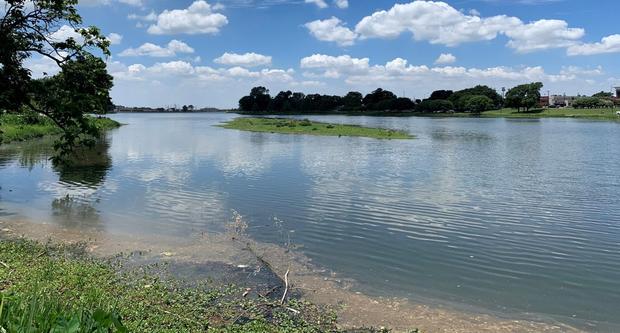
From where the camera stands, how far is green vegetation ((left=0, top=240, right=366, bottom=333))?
877 cm

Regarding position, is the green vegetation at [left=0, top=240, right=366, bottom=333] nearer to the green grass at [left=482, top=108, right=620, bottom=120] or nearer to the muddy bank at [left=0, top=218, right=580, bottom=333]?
the muddy bank at [left=0, top=218, right=580, bottom=333]

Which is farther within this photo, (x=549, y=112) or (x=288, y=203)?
(x=549, y=112)

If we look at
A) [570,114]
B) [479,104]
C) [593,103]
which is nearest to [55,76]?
[570,114]

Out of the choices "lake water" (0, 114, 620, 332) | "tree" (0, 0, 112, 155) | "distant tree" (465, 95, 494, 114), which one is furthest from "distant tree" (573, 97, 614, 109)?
"tree" (0, 0, 112, 155)

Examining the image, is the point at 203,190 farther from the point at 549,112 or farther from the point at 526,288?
the point at 549,112

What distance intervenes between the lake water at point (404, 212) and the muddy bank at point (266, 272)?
0.66 metres

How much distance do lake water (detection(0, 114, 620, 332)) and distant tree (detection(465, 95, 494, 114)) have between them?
151065mm

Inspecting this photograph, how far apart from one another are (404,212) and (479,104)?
177 metres

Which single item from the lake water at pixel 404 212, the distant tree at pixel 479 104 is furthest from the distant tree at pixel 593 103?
the lake water at pixel 404 212

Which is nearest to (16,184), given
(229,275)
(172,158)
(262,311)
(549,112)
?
(172,158)

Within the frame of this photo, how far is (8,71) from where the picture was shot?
1794 cm

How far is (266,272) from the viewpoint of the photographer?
1292 cm

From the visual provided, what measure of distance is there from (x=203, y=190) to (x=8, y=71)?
34.4 ft

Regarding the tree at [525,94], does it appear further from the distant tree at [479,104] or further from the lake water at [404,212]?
the lake water at [404,212]
